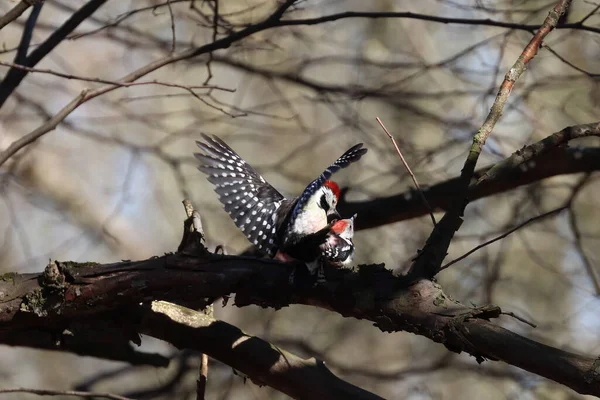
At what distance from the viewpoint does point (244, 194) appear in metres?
3.27

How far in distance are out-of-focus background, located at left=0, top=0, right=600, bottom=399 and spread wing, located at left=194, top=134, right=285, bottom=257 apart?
25.6 inches

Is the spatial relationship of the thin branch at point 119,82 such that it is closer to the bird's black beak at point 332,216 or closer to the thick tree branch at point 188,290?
the thick tree branch at point 188,290

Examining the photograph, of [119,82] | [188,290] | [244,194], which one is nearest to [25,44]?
[119,82]

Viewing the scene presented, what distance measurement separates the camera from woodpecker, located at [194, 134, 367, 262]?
2547mm

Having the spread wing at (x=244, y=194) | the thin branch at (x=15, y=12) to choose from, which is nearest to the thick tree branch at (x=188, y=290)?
the spread wing at (x=244, y=194)

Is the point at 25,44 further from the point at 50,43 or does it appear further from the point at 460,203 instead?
Answer: the point at 460,203

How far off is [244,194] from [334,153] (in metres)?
1.87

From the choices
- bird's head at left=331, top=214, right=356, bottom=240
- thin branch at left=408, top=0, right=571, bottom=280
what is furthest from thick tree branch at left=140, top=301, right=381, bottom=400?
thin branch at left=408, top=0, right=571, bottom=280

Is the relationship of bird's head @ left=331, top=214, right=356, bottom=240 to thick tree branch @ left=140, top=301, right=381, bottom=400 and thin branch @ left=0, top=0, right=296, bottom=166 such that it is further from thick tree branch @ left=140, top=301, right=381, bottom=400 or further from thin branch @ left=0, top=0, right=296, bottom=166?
thin branch @ left=0, top=0, right=296, bottom=166

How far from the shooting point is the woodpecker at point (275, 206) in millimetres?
2547

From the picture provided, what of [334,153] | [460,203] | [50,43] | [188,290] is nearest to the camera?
[460,203]

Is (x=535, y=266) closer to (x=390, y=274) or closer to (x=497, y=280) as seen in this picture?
(x=497, y=280)

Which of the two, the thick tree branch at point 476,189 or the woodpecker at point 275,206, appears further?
the thick tree branch at point 476,189

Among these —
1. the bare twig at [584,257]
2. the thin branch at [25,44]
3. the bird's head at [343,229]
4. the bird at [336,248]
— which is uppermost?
the thin branch at [25,44]
